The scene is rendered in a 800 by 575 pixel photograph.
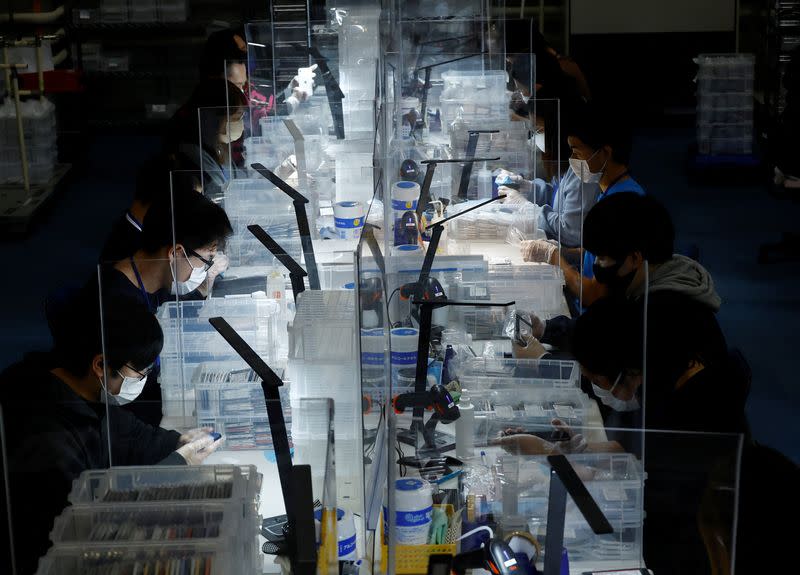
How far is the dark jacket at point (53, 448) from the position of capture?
7.34ft

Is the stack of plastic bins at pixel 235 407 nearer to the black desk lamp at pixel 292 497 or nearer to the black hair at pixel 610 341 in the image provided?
the black desk lamp at pixel 292 497

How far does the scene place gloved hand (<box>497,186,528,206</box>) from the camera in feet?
15.7

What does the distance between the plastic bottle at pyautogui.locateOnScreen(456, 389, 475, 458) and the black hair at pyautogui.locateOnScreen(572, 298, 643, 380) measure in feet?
1.11

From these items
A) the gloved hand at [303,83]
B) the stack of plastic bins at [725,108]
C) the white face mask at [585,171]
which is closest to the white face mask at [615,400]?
the white face mask at [585,171]

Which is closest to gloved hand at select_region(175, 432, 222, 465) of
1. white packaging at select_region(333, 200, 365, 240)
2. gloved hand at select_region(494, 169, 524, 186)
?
white packaging at select_region(333, 200, 365, 240)

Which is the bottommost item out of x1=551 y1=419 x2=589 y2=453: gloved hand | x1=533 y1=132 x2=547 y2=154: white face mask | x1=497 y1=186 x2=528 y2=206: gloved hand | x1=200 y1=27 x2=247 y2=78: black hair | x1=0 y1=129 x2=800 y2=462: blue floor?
x1=0 y1=129 x2=800 y2=462: blue floor

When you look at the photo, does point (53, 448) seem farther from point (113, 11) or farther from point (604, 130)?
point (113, 11)

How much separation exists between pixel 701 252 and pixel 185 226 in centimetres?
432

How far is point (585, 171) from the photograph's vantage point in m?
5.09

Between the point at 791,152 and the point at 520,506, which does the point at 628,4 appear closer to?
the point at 791,152

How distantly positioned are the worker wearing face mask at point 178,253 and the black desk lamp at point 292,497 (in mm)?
1167

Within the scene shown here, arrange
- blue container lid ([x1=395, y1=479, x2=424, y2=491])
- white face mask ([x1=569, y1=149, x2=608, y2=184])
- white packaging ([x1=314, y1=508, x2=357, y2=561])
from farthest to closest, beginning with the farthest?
white face mask ([x1=569, y1=149, x2=608, y2=184]), blue container lid ([x1=395, y1=479, x2=424, y2=491]), white packaging ([x1=314, y1=508, x2=357, y2=561])

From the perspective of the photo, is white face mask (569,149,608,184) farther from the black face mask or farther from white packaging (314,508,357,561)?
white packaging (314,508,357,561)

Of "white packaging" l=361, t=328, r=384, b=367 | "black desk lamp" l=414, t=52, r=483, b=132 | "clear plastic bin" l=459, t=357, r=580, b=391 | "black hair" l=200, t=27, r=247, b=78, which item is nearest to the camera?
"white packaging" l=361, t=328, r=384, b=367
